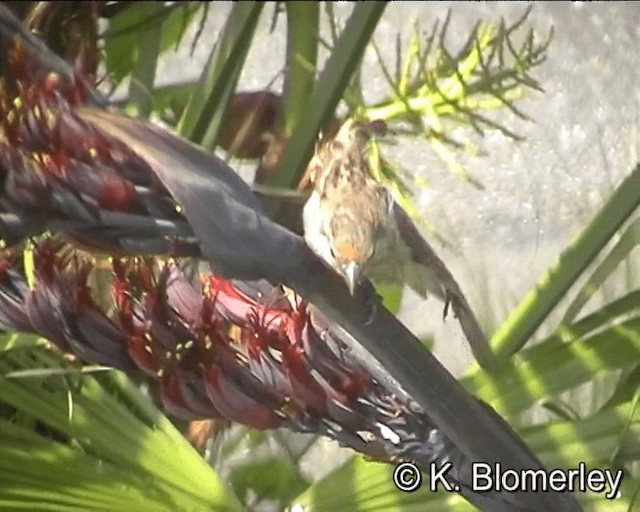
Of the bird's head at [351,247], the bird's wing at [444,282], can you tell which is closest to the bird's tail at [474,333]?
the bird's wing at [444,282]

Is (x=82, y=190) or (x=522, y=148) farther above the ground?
(x=522, y=148)

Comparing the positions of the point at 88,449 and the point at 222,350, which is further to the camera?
the point at 88,449

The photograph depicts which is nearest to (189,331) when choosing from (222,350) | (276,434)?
(222,350)

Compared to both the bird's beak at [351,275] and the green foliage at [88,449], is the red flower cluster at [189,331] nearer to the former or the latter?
the bird's beak at [351,275]

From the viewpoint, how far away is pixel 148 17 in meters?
0.49

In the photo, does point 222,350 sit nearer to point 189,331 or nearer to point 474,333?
point 189,331

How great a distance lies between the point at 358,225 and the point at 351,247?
0.01 metres

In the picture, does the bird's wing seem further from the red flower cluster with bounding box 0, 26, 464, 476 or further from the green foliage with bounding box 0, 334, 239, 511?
the green foliage with bounding box 0, 334, 239, 511

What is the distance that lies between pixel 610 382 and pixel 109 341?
31cm

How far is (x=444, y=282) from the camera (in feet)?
1.22

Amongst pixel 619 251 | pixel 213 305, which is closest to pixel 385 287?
Answer: pixel 213 305

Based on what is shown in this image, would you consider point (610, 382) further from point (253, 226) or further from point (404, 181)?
point (253, 226)

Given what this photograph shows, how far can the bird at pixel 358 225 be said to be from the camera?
28cm

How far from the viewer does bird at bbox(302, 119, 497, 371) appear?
0.91 feet
